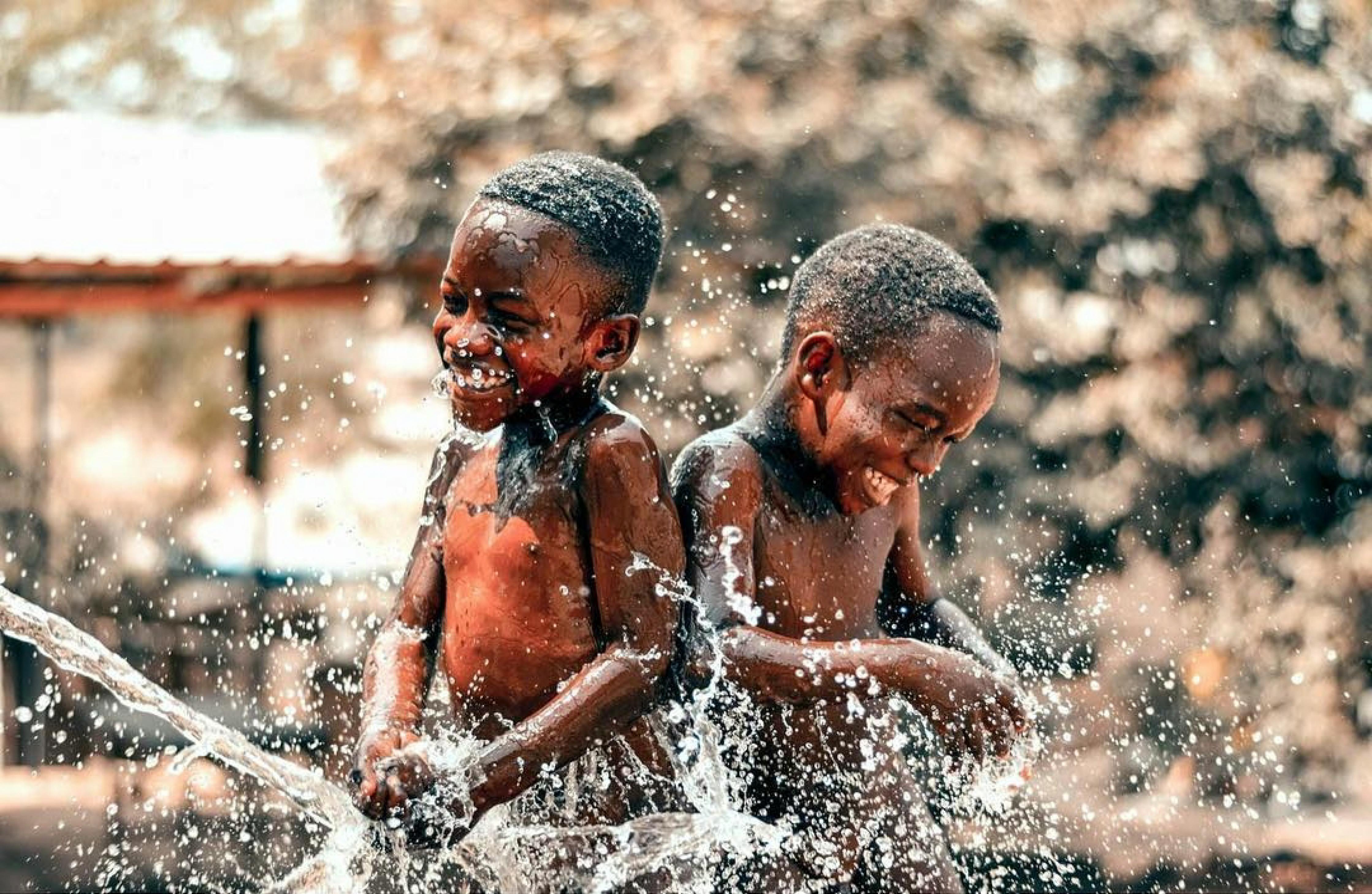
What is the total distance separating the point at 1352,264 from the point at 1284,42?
1.00 m

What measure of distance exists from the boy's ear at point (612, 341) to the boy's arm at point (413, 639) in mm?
342

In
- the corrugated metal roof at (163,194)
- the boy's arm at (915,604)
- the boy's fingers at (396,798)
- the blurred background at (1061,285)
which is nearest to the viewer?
the boy's fingers at (396,798)

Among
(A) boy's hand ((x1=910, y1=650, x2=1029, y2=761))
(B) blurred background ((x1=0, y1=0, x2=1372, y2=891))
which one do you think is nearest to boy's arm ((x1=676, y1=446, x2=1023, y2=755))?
(A) boy's hand ((x1=910, y1=650, x2=1029, y2=761))

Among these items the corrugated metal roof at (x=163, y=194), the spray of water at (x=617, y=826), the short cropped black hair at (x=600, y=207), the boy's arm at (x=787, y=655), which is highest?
the short cropped black hair at (x=600, y=207)

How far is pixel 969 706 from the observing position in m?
2.58

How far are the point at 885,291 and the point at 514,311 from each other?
1.88 ft

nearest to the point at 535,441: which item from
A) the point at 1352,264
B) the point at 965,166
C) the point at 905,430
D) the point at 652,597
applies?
the point at 652,597

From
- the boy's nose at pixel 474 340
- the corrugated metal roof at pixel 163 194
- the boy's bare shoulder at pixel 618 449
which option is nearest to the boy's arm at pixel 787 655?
the boy's bare shoulder at pixel 618 449

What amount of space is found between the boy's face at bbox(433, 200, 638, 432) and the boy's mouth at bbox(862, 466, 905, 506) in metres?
0.46

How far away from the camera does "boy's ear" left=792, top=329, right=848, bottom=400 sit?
2.71m

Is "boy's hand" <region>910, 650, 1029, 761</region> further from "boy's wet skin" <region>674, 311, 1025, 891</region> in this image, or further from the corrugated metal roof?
the corrugated metal roof

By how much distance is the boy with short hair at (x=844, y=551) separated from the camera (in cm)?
256

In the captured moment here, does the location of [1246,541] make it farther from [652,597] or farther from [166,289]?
[652,597]

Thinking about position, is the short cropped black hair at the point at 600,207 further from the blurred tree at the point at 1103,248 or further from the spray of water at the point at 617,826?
the blurred tree at the point at 1103,248
